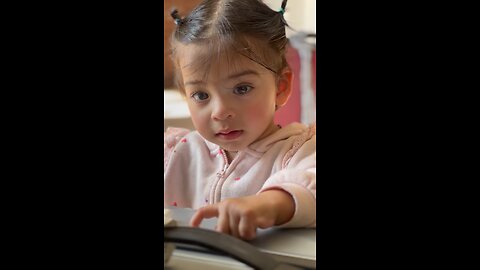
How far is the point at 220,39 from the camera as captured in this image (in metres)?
0.62

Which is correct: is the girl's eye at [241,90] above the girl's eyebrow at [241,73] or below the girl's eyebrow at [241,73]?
below

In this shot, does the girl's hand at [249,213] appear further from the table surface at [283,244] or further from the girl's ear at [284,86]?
the girl's ear at [284,86]

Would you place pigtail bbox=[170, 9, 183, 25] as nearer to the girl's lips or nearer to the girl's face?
the girl's face

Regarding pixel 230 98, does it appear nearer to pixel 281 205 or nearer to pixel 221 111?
pixel 221 111

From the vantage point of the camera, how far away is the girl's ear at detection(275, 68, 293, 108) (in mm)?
671

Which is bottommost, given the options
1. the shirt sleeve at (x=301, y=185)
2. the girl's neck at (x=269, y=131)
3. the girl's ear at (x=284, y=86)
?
the shirt sleeve at (x=301, y=185)

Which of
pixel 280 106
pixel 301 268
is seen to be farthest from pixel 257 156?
pixel 301 268

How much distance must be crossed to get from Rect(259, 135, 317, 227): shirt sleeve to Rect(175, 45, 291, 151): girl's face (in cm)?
7

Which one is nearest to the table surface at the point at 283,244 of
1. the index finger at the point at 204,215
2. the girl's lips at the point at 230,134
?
the index finger at the point at 204,215

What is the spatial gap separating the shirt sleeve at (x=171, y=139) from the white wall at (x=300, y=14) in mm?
193

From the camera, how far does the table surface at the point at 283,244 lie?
1.72 feet
